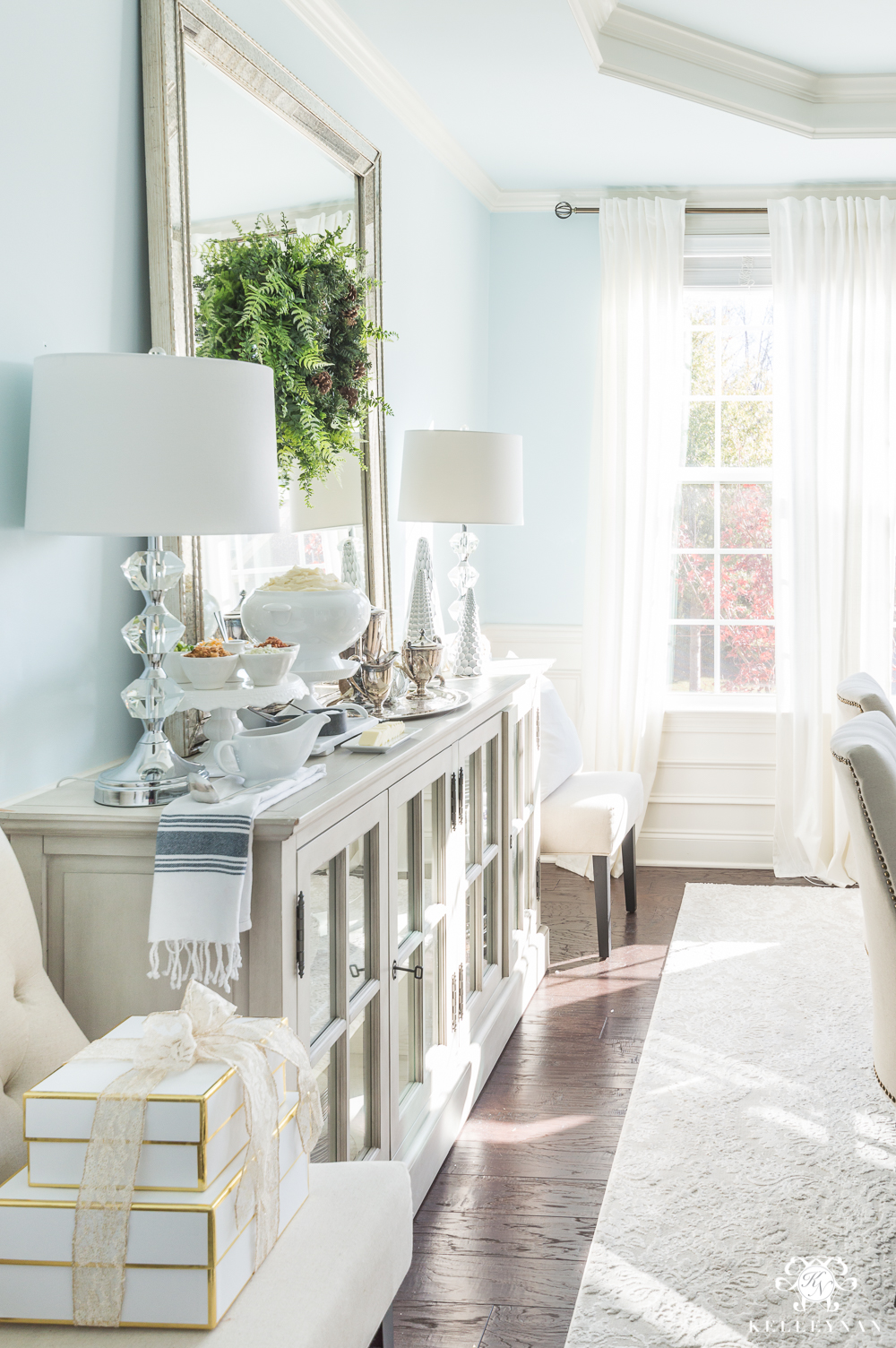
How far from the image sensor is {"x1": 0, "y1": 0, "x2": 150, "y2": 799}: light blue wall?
1.71m

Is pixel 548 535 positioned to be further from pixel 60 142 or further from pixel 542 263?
pixel 60 142

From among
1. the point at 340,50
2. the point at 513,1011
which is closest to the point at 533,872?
the point at 513,1011

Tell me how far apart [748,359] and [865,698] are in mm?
2734

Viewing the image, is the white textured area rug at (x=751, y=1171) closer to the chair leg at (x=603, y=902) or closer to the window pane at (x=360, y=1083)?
the chair leg at (x=603, y=902)

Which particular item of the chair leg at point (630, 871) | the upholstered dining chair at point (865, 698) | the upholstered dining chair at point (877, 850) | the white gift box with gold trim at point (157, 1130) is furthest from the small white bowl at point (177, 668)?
the chair leg at point (630, 871)

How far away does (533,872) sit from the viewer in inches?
140

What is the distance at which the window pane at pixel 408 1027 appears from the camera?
2227 mm

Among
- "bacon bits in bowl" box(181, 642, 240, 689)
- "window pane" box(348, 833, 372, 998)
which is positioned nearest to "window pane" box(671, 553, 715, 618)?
"window pane" box(348, 833, 372, 998)

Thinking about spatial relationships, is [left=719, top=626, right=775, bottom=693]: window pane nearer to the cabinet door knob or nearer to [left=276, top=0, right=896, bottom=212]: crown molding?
[left=276, top=0, right=896, bottom=212]: crown molding

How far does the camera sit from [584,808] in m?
3.73

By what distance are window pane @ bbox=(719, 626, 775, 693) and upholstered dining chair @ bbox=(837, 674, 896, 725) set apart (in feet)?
7.65

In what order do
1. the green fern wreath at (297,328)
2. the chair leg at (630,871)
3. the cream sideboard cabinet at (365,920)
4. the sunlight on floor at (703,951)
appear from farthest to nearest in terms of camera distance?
the chair leg at (630,871), the sunlight on floor at (703,951), the green fern wreath at (297,328), the cream sideboard cabinet at (365,920)

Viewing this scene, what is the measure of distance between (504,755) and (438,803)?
677mm

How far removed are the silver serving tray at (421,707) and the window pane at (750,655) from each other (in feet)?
7.86
